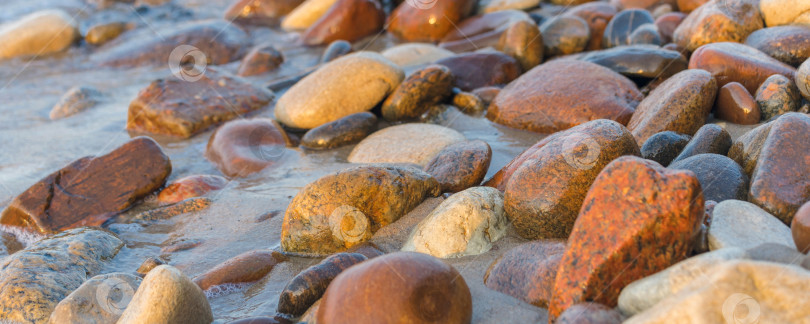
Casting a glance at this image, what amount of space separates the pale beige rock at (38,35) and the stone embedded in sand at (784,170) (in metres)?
9.31

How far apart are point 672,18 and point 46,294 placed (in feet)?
17.8

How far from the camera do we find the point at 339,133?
5047 mm

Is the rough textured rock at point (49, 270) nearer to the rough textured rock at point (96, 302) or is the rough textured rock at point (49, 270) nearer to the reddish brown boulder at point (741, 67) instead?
the rough textured rock at point (96, 302)

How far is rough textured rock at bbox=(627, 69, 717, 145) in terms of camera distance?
147 inches

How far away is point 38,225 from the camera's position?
159 inches

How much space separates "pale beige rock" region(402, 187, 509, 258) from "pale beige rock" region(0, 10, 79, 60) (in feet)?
26.9

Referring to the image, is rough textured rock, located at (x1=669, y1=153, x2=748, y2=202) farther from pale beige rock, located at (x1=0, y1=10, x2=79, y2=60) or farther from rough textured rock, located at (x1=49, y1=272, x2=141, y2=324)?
pale beige rock, located at (x1=0, y1=10, x2=79, y2=60)

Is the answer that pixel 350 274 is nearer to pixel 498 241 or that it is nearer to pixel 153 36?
pixel 498 241

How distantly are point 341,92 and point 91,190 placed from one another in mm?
2028

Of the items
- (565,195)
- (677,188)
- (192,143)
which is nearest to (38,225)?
(192,143)

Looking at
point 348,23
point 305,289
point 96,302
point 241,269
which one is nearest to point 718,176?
point 305,289

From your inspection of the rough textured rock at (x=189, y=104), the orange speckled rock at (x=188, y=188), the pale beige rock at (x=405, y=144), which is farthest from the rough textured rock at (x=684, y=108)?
the rough textured rock at (x=189, y=104)

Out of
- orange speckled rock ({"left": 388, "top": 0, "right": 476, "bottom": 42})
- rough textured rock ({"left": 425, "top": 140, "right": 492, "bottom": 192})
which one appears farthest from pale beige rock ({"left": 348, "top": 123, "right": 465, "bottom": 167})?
orange speckled rock ({"left": 388, "top": 0, "right": 476, "bottom": 42})

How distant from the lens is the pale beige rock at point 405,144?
4.46 metres
